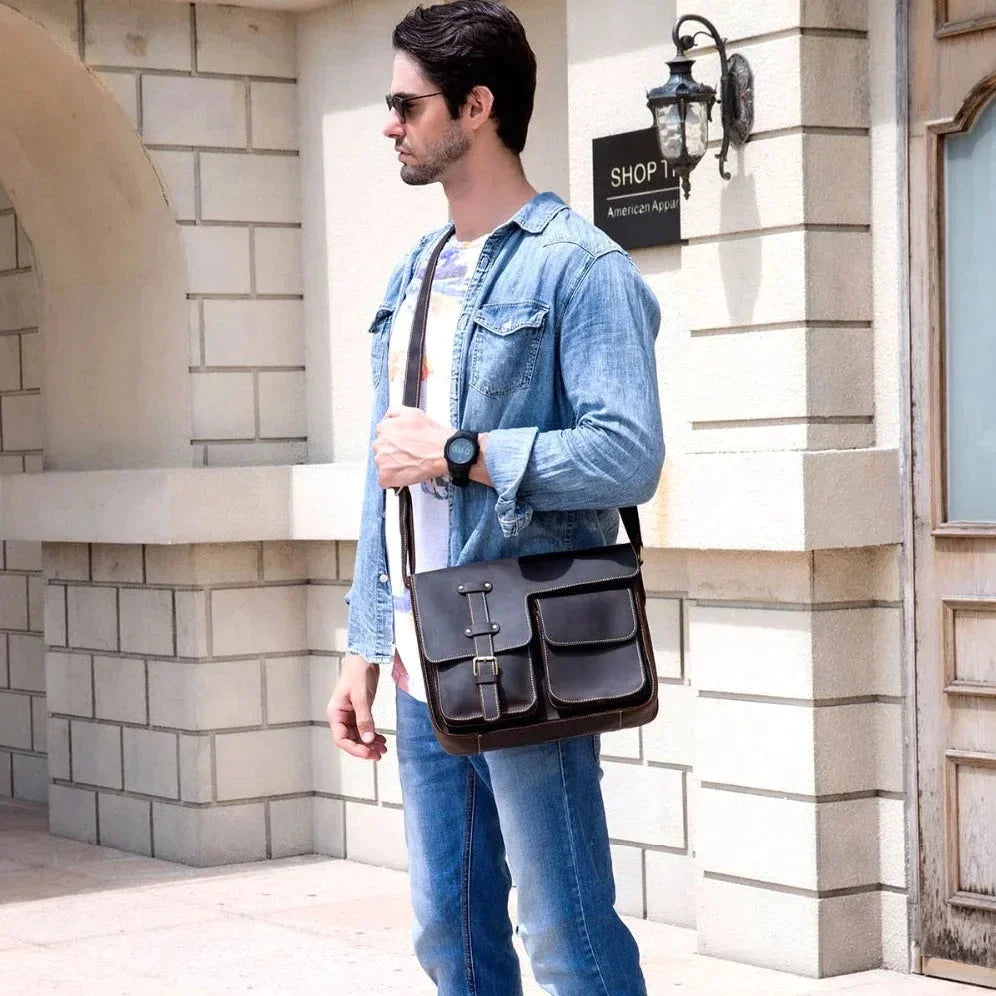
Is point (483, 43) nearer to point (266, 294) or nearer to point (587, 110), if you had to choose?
point (587, 110)

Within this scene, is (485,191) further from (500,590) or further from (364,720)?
(364,720)

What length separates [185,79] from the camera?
7527 millimetres

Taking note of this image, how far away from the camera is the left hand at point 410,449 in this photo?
9.75 feet

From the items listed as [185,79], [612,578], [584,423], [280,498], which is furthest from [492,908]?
[185,79]

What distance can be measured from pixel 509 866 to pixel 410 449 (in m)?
0.68

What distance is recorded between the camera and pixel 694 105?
5523 mm

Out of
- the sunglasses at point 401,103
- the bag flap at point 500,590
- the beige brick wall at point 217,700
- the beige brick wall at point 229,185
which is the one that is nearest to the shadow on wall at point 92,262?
the beige brick wall at point 229,185

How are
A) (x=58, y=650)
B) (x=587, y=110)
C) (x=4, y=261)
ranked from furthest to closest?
(x=4, y=261)
(x=58, y=650)
(x=587, y=110)

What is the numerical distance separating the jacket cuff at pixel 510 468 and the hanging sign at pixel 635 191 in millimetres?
3156

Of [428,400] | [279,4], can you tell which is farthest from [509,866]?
[279,4]

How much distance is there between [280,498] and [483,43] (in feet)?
14.9

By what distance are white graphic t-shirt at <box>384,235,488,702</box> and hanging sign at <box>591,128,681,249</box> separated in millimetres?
2874

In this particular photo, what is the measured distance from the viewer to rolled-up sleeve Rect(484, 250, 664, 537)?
2936mm

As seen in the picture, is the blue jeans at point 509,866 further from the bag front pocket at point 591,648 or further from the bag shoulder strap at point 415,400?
the bag shoulder strap at point 415,400
